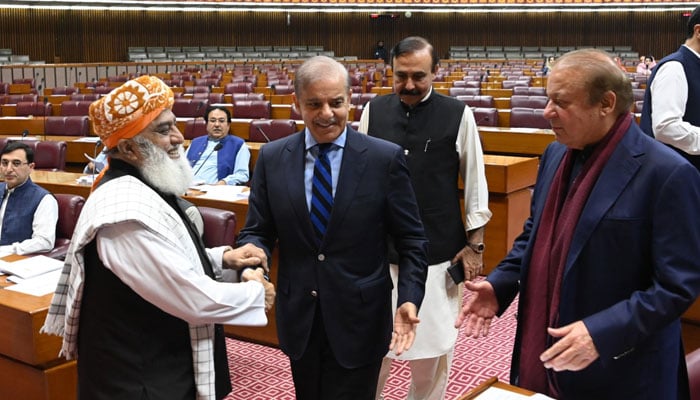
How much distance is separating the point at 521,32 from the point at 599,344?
27374 mm

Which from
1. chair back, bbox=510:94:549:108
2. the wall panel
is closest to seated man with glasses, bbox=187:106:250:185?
chair back, bbox=510:94:549:108

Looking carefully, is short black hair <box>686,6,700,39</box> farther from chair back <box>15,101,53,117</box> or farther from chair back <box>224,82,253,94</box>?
chair back <box>224,82,253,94</box>

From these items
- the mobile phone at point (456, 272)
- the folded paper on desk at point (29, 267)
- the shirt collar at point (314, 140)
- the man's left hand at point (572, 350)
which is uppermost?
the shirt collar at point (314, 140)

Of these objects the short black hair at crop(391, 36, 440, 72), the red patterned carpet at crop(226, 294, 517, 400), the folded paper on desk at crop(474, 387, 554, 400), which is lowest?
the red patterned carpet at crop(226, 294, 517, 400)

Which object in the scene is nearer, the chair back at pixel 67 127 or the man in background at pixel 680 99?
the man in background at pixel 680 99

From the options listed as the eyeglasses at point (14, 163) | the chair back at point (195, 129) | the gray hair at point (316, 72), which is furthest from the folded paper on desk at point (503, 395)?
the chair back at point (195, 129)

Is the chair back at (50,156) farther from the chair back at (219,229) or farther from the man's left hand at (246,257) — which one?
the man's left hand at (246,257)

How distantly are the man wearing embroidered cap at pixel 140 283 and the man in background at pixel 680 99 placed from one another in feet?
6.15

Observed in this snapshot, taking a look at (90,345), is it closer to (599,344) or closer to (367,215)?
(367,215)

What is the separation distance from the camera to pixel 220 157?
17.9 feet

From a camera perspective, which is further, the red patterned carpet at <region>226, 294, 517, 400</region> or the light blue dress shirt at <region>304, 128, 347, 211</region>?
the red patterned carpet at <region>226, 294, 517, 400</region>

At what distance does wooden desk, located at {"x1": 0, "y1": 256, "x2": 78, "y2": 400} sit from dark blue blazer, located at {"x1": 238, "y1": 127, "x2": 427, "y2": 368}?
102cm

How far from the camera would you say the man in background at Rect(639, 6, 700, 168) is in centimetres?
295

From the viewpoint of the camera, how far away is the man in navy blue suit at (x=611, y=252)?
151 centimetres
